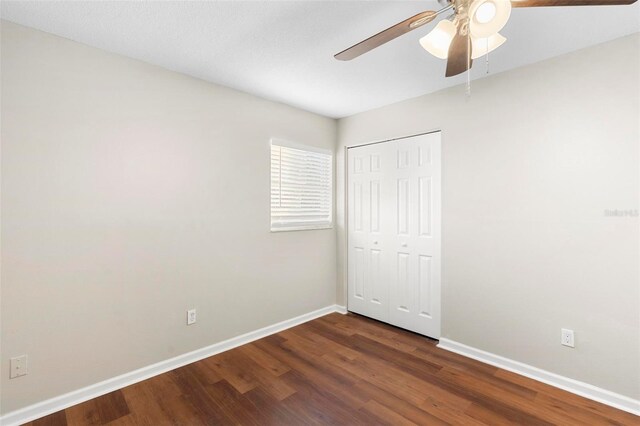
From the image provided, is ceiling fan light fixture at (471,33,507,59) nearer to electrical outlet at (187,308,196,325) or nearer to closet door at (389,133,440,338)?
closet door at (389,133,440,338)

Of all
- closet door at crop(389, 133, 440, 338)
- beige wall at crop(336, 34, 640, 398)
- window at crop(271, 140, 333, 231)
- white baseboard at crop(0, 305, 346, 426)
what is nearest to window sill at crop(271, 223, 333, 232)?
window at crop(271, 140, 333, 231)

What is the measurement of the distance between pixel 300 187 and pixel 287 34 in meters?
1.73

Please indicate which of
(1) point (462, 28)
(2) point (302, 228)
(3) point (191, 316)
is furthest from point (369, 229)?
(1) point (462, 28)

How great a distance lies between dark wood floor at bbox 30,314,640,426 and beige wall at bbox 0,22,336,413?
31 cm

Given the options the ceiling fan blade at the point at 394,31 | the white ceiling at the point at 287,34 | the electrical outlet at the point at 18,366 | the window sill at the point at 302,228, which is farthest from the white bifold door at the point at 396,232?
the electrical outlet at the point at 18,366

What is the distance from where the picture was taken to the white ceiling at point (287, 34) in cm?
170

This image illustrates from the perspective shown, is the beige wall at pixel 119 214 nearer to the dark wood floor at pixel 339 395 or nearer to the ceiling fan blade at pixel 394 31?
the dark wood floor at pixel 339 395

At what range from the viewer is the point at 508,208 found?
8.11 feet

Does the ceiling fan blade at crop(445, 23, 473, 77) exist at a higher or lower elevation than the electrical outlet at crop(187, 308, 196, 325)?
higher

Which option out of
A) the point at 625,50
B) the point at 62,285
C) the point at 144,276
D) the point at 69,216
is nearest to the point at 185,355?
the point at 144,276

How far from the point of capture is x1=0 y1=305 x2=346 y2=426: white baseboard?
185cm

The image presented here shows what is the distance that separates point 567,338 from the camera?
7.20ft

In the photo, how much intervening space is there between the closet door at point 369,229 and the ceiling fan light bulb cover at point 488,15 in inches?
82.0

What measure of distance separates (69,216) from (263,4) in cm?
184
